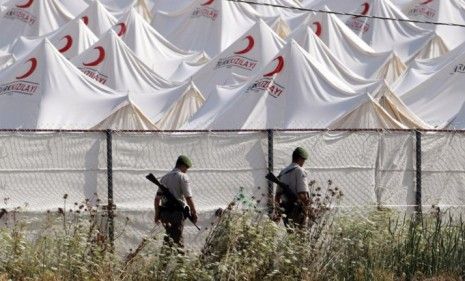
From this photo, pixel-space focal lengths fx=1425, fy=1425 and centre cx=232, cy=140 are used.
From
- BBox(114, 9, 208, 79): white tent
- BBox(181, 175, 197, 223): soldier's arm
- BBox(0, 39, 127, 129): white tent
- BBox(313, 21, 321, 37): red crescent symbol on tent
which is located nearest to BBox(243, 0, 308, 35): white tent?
BBox(313, 21, 321, 37): red crescent symbol on tent

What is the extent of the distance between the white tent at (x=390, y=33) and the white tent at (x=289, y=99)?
1301 centimetres

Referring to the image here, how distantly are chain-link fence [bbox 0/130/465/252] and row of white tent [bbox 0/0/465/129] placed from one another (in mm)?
9486

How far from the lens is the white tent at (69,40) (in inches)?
1761

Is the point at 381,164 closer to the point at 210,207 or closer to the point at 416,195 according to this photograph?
the point at 416,195

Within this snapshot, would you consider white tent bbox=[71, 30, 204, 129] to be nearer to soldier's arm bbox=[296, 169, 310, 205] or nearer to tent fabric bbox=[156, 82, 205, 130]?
tent fabric bbox=[156, 82, 205, 130]

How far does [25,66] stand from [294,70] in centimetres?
641

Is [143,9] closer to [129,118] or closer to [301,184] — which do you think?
[129,118]

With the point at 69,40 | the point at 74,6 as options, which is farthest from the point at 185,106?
the point at 74,6

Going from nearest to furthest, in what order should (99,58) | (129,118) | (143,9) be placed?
(129,118)
(99,58)
(143,9)

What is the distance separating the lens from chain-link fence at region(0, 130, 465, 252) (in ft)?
61.8

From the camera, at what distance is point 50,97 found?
32.8 m

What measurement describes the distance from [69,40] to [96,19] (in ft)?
18.4

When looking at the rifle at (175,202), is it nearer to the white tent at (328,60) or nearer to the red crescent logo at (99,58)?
the white tent at (328,60)

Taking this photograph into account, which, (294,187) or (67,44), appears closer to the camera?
(294,187)
